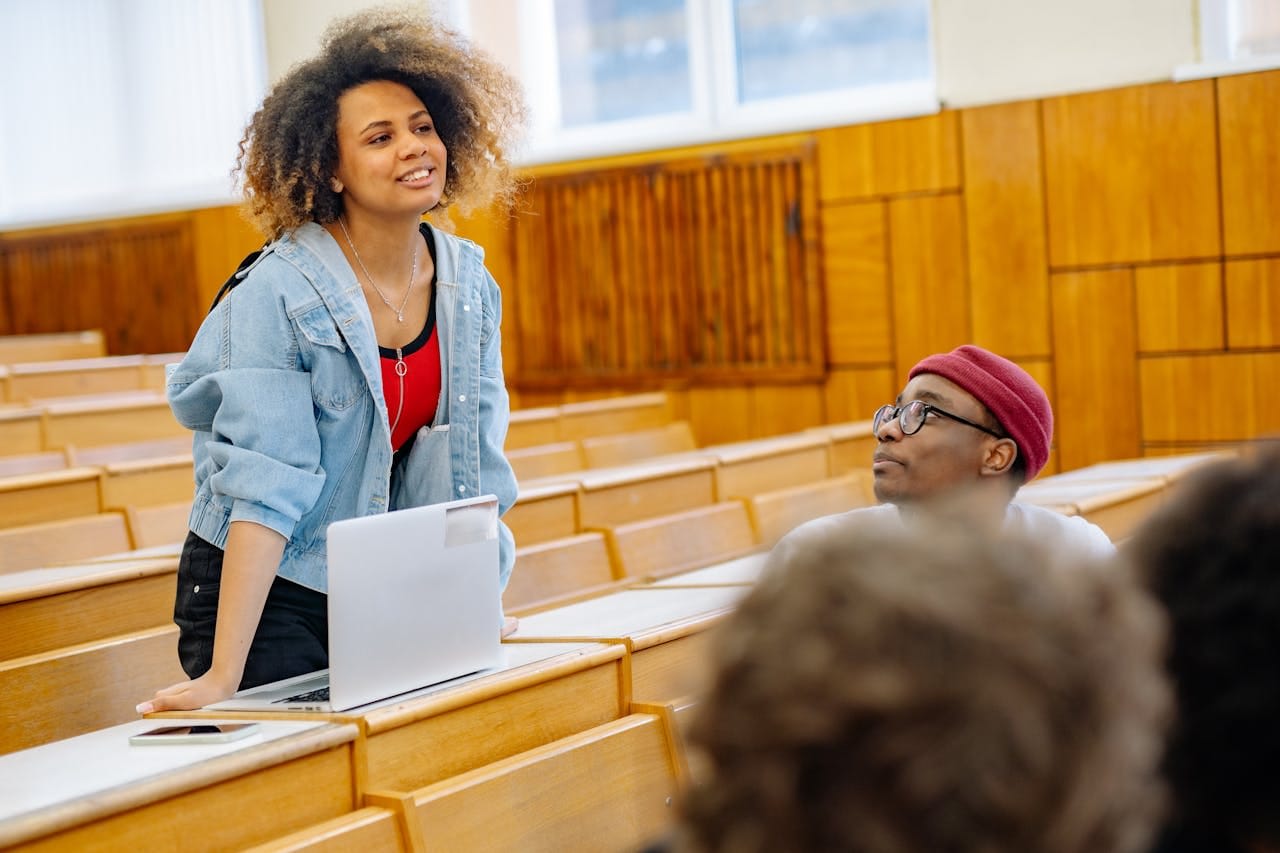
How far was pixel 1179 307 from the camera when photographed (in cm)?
380

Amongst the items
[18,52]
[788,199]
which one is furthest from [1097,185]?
[18,52]

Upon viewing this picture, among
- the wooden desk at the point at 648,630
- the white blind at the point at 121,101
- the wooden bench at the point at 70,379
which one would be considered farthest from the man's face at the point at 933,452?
the white blind at the point at 121,101

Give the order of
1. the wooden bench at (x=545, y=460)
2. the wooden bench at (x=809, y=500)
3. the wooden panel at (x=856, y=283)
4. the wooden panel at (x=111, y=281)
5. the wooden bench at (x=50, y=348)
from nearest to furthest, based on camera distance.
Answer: the wooden bench at (x=809, y=500) < the wooden bench at (x=545, y=460) < the wooden panel at (x=856, y=283) < the wooden bench at (x=50, y=348) < the wooden panel at (x=111, y=281)

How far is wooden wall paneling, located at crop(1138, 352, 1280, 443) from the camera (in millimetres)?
3695

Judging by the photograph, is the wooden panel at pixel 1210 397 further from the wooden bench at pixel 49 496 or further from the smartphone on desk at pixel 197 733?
the smartphone on desk at pixel 197 733

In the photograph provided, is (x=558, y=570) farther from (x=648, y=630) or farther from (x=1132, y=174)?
(x=1132, y=174)

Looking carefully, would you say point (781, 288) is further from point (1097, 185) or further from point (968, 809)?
point (968, 809)

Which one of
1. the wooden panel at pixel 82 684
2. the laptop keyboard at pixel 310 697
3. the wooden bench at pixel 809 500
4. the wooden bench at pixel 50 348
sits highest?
the wooden bench at pixel 50 348

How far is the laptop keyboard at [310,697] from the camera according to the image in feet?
4.25

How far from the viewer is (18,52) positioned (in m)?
5.89

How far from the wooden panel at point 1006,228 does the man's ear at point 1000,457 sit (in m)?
2.53

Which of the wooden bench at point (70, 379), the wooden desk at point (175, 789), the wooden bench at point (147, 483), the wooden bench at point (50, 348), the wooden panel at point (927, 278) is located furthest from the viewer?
the wooden bench at point (50, 348)

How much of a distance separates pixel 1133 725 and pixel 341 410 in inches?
41.9

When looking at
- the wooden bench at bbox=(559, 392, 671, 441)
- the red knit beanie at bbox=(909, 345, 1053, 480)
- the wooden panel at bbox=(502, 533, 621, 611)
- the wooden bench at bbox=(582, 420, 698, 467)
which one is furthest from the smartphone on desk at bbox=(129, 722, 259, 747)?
the wooden bench at bbox=(559, 392, 671, 441)
